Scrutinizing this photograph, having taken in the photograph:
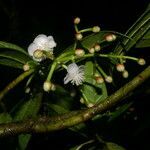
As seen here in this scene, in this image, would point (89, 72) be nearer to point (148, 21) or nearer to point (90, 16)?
point (148, 21)

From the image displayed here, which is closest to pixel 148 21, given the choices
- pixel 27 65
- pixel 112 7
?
pixel 27 65

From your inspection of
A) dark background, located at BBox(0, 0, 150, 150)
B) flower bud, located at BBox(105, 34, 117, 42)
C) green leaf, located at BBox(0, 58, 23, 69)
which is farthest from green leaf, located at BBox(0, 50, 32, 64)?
dark background, located at BBox(0, 0, 150, 150)

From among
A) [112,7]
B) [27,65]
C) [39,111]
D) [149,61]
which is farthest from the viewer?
[112,7]

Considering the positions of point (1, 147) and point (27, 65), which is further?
point (1, 147)

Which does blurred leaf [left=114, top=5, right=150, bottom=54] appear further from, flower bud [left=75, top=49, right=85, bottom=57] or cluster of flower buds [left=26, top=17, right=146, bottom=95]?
flower bud [left=75, top=49, right=85, bottom=57]

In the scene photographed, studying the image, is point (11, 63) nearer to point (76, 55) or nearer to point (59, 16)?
point (76, 55)
